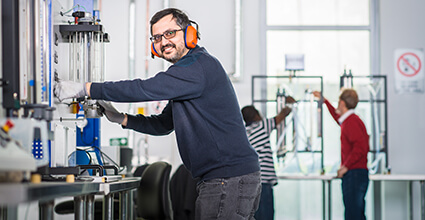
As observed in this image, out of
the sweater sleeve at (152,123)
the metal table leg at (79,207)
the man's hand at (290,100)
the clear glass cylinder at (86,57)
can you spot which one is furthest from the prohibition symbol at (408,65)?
the metal table leg at (79,207)

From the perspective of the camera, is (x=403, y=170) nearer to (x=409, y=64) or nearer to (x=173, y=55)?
(x=409, y=64)

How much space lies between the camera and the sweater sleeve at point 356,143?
189 inches

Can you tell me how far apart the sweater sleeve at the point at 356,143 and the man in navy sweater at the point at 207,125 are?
107 inches

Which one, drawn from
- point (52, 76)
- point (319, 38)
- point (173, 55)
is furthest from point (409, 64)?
point (52, 76)

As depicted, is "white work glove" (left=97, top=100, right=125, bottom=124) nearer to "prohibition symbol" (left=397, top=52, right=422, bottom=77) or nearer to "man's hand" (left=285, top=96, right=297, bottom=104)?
"man's hand" (left=285, top=96, right=297, bottom=104)

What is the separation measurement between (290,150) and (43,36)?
12.9 feet

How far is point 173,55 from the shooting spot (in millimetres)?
2365

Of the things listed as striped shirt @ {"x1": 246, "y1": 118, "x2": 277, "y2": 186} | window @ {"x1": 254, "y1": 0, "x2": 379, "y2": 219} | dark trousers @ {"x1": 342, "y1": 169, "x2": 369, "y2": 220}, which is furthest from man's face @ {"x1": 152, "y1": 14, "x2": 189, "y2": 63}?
window @ {"x1": 254, "y1": 0, "x2": 379, "y2": 219}

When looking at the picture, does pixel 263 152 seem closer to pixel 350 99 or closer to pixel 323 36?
pixel 350 99

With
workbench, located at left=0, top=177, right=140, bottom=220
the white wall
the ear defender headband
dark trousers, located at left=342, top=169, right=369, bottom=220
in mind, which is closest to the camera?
workbench, located at left=0, top=177, right=140, bottom=220

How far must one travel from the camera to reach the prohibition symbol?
6.21 m

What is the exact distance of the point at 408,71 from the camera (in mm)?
6215

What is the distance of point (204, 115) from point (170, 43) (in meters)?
0.37

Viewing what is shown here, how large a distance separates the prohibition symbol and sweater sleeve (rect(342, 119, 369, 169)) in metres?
1.65
